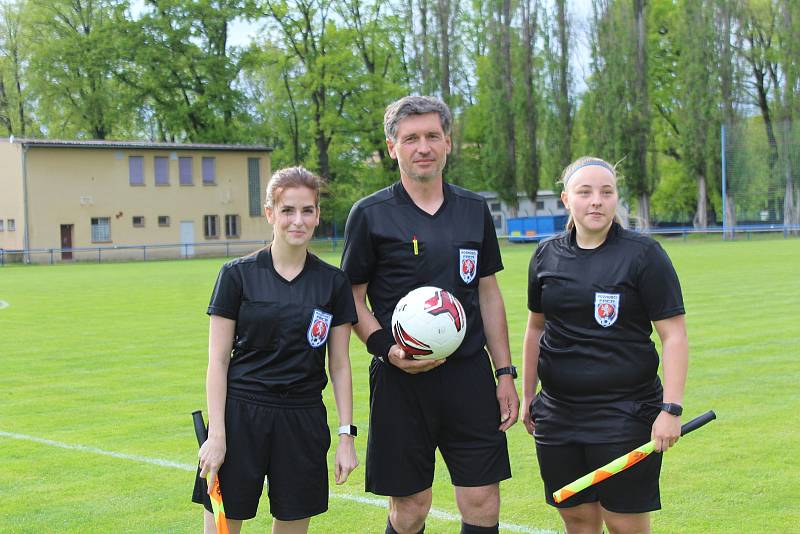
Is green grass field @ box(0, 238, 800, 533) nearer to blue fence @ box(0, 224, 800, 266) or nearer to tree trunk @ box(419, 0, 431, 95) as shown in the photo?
blue fence @ box(0, 224, 800, 266)

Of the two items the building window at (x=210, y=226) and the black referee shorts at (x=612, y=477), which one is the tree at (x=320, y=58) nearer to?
the building window at (x=210, y=226)

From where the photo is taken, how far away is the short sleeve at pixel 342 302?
3941 mm

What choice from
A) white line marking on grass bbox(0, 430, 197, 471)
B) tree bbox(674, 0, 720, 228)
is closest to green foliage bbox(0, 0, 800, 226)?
tree bbox(674, 0, 720, 228)

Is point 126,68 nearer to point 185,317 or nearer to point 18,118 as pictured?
point 18,118

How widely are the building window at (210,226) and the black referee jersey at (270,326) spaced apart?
47741mm

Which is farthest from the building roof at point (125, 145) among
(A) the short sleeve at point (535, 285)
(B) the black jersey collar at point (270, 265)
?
(A) the short sleeve at point (535, 285)

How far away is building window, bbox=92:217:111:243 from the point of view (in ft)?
155

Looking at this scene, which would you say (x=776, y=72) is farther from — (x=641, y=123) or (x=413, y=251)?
(x=413, y=251)

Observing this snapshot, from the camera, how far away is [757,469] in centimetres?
591

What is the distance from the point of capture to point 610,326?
12.3ft

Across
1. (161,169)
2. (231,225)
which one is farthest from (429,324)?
(231,225)

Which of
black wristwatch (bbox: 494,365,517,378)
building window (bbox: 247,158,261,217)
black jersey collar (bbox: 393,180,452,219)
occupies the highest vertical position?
building window (bbox: 247,158,261,217)

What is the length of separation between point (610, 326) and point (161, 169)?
4784 cm

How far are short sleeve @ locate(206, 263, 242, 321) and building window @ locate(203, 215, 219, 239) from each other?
47.7 metres
